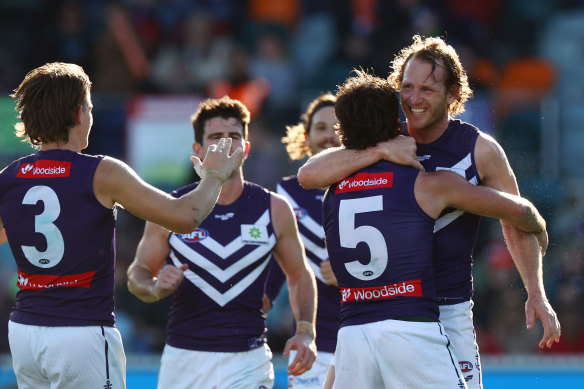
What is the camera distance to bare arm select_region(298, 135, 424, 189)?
4969 millimetres

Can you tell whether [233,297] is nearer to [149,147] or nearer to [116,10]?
[149,147]

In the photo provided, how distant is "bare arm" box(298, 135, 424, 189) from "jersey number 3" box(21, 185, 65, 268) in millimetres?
1347

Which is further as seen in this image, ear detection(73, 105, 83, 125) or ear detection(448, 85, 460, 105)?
ear detection(448, 85, 460, 105)

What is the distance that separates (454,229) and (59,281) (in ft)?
6.88

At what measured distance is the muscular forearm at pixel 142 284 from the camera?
18.9ft

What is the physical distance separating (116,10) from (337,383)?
10.4 metres

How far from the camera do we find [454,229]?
5250 millimetres

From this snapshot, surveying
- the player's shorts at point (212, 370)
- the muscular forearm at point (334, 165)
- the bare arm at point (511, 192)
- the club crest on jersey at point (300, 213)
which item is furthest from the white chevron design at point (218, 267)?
the bare arm at point (511, 192)

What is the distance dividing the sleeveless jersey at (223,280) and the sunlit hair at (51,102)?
136 centimetres

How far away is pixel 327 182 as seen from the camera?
5105 mm

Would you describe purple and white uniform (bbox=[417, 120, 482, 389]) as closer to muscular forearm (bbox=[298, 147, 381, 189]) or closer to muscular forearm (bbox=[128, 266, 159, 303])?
muscular forearm (bbox=[298, 147, 381, 189])

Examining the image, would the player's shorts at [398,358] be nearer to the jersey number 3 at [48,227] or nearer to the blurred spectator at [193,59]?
the jersey number 3 at [48,227]

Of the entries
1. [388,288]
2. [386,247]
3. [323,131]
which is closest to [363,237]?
[386,247]

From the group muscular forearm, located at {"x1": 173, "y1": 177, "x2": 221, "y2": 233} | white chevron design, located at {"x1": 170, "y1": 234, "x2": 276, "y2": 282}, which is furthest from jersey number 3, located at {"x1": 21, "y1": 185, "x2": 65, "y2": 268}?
white chevron design, located at {"x1": 170, "y1": 234, "x2": 276, "y2": 282}
